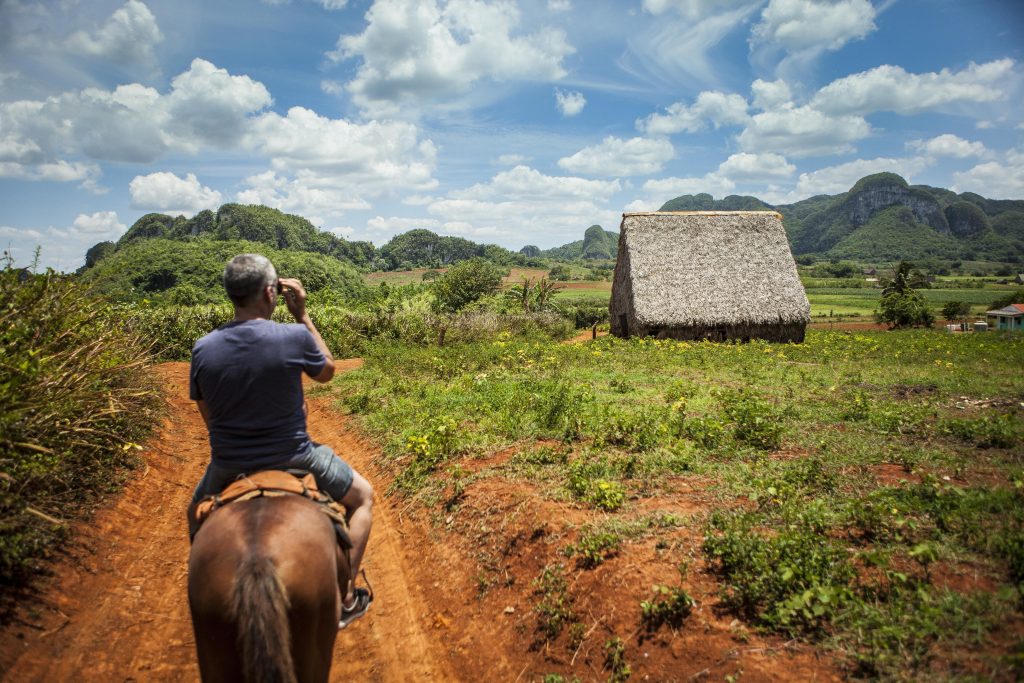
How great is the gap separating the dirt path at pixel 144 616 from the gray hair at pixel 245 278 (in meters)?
2.95

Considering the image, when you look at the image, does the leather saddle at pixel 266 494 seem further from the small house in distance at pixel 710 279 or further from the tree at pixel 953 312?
the tree at pixel 953 312

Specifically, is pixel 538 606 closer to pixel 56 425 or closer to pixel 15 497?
pixel 15 497

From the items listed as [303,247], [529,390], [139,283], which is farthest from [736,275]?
[303,247]

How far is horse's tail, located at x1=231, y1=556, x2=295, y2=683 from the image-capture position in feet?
7.08

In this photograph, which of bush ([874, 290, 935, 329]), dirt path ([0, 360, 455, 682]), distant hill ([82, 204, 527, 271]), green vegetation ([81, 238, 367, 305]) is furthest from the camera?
distant hill ([82, 204, 527, 271])

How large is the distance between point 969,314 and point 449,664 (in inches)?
2792

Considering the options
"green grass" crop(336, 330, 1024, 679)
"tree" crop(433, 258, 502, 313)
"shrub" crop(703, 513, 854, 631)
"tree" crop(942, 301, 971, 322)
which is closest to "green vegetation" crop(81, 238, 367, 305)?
"tree" crop(433, 258, 502, 313)

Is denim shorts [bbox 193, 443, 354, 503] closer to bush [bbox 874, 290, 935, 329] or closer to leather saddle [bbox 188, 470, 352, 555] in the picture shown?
leather saddle [bbox 188, 470, 352, 555]

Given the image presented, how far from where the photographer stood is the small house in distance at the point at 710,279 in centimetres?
2178

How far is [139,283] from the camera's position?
1734 inches

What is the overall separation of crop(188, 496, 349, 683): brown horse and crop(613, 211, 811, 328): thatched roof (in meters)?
20.3

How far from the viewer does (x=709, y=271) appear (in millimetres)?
22828

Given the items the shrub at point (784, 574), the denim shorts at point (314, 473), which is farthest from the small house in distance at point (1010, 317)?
the denim shorts at point (314, 473)

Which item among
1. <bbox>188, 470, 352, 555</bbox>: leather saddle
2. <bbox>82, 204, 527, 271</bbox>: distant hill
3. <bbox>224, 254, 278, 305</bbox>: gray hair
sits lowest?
<bbox>188, 470, 352, 555</bbox>: leather saddle
